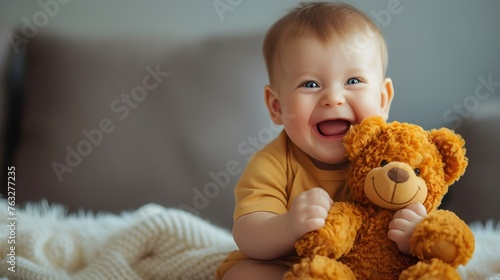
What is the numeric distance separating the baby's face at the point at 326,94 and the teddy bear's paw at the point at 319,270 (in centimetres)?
19

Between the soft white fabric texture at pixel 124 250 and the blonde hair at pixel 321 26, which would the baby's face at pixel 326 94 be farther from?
the soft white fabric texture at pixel 124 250

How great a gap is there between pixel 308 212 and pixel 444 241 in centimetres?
17

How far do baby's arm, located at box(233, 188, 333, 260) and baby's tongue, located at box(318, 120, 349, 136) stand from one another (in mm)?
123

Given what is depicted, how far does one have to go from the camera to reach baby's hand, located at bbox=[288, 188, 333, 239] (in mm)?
657

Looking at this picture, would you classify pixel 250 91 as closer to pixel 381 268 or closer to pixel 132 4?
pixel 132 4

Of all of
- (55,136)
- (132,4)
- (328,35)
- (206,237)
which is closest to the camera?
(328,35)

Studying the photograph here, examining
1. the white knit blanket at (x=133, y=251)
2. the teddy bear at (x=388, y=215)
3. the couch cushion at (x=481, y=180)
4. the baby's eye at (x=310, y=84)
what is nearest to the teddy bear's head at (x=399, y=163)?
the teddy bear at (x=388, y=215)

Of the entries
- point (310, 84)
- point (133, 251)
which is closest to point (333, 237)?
point (310, 84)

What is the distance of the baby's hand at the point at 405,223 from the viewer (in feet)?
2.15

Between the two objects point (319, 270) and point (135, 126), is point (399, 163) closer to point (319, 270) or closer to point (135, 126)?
point (319, 270)

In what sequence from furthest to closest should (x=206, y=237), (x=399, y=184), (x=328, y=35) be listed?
(x=206, y=237) < (x=328, y=35) < (x=399, y=184)

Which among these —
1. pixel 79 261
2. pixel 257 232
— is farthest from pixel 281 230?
pixel 79 261

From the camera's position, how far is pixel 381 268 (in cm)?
68

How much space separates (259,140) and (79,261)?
59cm
